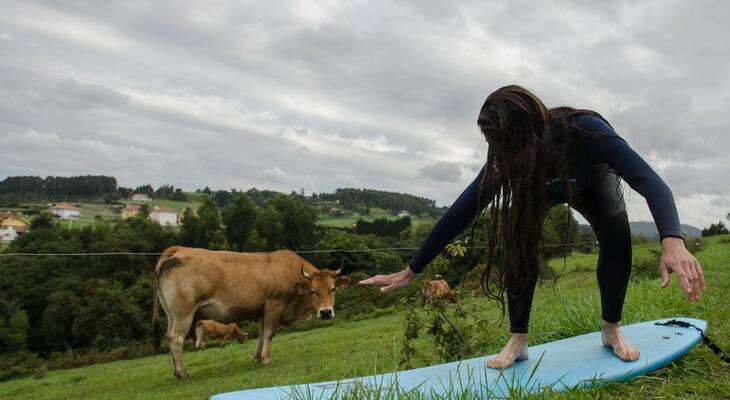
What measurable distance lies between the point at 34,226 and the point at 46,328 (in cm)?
1495

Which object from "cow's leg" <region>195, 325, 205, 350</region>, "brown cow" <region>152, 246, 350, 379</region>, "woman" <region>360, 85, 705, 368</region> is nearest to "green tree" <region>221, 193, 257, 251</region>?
"cow's leg" <region>195, 325, 205, 350</region>

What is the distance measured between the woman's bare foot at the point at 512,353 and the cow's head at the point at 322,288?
6.14 m

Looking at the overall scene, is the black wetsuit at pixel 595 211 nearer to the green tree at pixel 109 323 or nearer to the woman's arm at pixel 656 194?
the woman's arm at pixel 656 194

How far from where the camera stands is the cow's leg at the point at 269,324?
354 inches

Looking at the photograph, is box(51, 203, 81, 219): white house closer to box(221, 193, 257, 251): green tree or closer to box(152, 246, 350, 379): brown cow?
box(221, 193, 257, 251): green tree

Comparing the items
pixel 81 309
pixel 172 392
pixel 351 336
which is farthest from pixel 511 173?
pixel 81 309

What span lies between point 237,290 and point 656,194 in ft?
24.5

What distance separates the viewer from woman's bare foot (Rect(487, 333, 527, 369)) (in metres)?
2.99

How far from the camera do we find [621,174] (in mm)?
2549

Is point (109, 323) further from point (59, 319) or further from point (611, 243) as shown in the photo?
point (611, 243)

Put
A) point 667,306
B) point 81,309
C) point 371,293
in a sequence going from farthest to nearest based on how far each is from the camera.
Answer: point 81,309
point 371,293
point 667,306

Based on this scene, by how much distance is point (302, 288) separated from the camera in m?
9.45

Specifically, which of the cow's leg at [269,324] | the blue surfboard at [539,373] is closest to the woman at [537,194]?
the blue surfboard at [539,373]

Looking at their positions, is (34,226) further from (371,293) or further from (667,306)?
(667,306)
